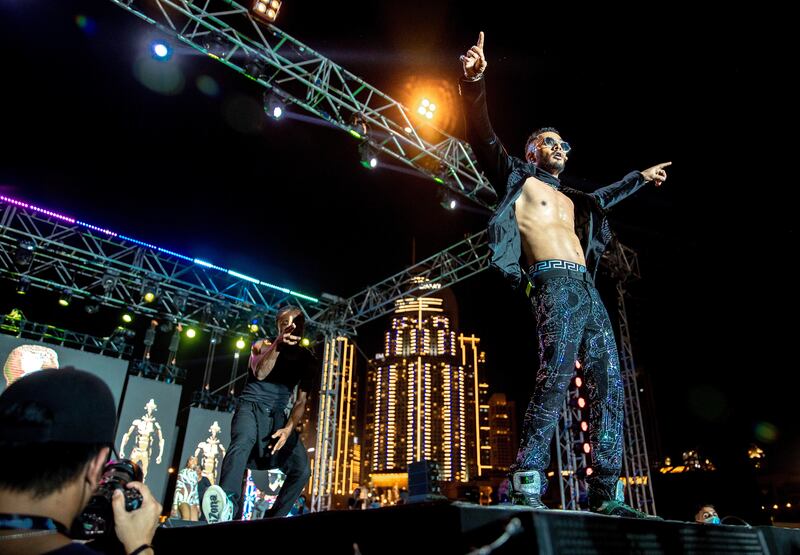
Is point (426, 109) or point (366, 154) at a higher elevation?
point (426, 109)

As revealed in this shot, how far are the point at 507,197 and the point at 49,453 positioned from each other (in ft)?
8.58

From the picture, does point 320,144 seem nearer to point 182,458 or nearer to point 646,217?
point 646,217

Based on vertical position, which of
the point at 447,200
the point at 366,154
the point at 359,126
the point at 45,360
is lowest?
the point at 45,360

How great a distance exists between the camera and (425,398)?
10381 cm

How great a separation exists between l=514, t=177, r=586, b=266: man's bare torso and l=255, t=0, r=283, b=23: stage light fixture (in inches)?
262

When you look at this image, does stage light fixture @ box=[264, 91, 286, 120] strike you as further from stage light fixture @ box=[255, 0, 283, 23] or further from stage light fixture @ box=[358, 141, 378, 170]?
stage light fixture @ box=[358, 141, 378, 170]

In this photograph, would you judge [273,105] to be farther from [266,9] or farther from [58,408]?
[58,408]

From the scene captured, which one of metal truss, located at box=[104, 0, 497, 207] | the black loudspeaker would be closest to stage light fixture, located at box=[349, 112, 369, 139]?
metal truss, located at box=[104, 0, 497, 207]

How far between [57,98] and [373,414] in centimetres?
10698

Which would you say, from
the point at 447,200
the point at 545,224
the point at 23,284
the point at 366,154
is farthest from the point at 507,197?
the point at 23,284

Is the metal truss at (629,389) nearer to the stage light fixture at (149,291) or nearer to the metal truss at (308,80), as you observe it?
the metal truss at (308,80)

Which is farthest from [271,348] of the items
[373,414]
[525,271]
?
[373,414]

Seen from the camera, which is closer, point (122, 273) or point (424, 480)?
point (424, 480)

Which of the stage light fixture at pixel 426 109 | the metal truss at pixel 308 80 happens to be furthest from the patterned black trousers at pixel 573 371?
the stage light fixture at pixel 426 109
